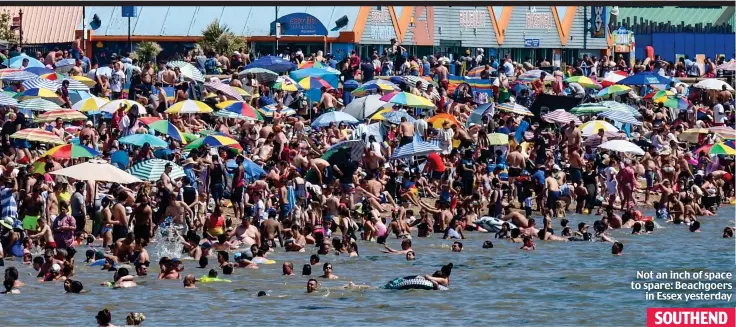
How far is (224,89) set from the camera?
109ft

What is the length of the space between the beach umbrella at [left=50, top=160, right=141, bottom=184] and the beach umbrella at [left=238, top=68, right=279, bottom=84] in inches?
507

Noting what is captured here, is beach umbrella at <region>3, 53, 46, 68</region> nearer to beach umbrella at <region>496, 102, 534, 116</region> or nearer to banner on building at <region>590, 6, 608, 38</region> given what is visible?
beach umbrella at <region>496, 102, 534, 116</region>

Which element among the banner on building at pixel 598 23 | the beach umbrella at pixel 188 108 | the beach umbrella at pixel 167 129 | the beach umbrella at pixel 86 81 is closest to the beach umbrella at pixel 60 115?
the beach umbrella at pixel 167 129

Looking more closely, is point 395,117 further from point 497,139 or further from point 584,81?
point 584,81

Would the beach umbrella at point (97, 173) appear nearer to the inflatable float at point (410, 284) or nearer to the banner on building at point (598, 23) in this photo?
the inflatable float at point (410, 284)

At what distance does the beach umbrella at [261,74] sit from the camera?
36.2 m

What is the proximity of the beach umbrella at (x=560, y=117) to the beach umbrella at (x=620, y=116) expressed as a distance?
736 mm

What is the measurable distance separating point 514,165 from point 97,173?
10.5m

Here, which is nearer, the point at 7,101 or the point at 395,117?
the point at 7,101

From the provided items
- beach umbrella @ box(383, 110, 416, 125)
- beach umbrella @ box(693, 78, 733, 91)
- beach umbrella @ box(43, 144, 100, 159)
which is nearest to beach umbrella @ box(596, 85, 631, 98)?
beach umbrella @ box(693, 78, 733, 91)

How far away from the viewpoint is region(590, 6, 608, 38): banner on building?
55781 mm

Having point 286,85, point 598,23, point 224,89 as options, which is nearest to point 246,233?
point 224,89

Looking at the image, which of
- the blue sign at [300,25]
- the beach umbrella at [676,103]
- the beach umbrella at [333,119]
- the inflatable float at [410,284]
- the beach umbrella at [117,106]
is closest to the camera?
the inflatable float at [410,284]

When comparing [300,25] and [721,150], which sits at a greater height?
[300,25]
